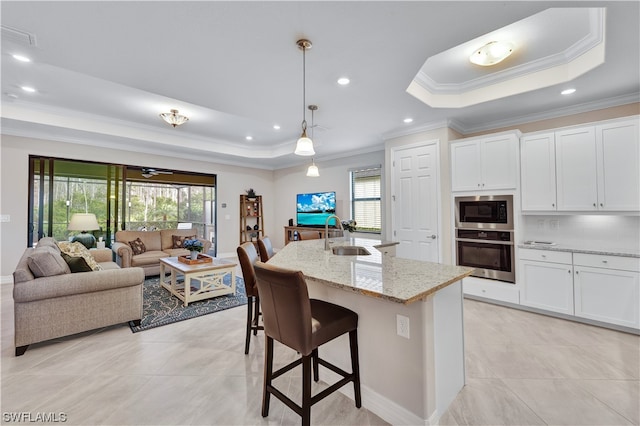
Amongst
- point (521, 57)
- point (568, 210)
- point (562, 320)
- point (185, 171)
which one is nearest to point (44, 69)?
point (185, 171)

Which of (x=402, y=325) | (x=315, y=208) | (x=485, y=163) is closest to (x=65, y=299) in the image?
(x=402, y=325)

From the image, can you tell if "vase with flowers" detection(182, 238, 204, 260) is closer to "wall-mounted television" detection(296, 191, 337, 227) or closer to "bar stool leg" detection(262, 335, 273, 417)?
"bar stool leg" detection(262, 335, 273, 417)

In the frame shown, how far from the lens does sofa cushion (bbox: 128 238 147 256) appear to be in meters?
5.09

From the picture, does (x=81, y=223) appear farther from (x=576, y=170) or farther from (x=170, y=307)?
(x=576, y=170)

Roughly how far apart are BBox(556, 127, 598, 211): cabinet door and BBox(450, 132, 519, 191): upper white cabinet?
1.46 ft

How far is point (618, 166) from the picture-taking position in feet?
9.59

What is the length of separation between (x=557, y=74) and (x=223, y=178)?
6627 mm

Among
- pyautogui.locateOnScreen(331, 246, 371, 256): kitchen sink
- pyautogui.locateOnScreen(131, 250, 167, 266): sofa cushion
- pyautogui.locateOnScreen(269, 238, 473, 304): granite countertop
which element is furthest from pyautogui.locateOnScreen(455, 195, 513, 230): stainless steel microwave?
pyautogui.locateOnScreen(131, 250, 167, 266): sofa cushion

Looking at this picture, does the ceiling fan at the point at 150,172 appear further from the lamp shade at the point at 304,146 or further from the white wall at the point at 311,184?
the lamp shade at the point at 304,146

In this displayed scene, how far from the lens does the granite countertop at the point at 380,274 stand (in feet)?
4.39

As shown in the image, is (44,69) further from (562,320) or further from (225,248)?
(562,320)

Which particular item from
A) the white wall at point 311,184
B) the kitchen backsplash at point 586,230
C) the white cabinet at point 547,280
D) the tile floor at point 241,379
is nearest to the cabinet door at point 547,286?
the white cabinet at point 547,280

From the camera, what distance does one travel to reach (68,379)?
2.07 meters

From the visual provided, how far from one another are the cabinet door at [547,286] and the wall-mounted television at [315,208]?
12.6 feet
